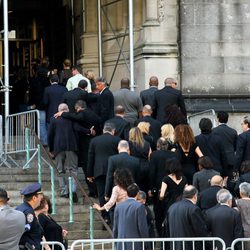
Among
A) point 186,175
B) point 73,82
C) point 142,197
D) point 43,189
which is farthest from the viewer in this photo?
point 73,82

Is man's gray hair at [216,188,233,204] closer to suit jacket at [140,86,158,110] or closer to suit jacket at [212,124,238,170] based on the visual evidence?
suit jacket at [212,124,238,170]

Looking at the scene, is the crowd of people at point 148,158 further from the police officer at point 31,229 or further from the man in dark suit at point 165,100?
the police officer at point 31,229

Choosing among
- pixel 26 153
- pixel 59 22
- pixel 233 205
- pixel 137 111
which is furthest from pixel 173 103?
pixel 59 22

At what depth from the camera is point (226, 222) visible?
20.5 metres

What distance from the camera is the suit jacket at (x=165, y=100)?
2680cm

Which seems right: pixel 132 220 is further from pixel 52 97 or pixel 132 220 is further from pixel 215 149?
pixel 52 97

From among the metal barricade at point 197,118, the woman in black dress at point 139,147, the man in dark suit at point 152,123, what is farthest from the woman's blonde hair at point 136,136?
the metal barricade at point 197,118

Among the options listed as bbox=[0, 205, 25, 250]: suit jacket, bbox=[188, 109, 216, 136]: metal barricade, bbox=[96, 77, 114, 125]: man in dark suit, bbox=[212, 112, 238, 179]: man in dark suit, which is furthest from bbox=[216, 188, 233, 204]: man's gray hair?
bbox=[188, 109, 216, 136]: metal barricade

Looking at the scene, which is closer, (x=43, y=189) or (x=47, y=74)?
(x=43, y=189)

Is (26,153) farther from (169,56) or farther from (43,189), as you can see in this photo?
(169,56)

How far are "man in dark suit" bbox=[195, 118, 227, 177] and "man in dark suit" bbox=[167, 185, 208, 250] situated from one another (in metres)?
3.84

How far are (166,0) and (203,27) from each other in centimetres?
99

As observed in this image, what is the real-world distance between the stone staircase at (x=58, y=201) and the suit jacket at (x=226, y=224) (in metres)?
3.58

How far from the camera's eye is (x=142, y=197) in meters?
21.2
